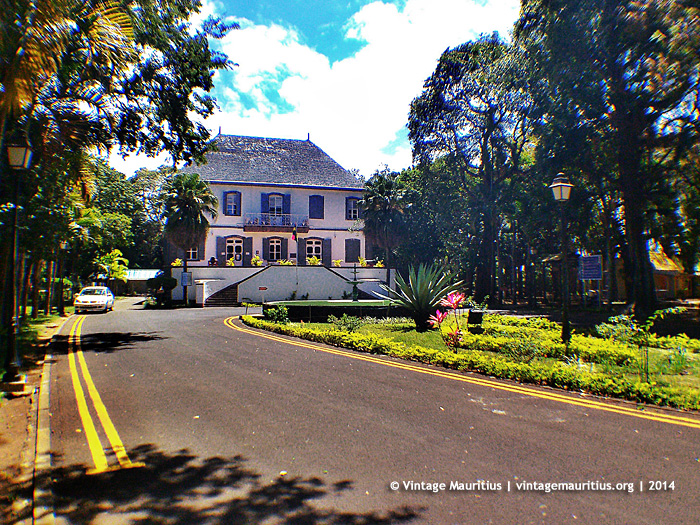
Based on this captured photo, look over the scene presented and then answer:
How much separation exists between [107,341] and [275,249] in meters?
29.0

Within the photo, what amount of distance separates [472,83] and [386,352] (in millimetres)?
29459

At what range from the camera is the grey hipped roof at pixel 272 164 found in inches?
1710

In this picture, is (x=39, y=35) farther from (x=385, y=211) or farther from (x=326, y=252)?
(x=326, y=252)

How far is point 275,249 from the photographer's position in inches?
1710

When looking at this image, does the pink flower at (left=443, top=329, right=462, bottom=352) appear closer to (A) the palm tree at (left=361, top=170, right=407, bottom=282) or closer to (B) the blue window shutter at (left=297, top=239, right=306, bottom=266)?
(A) the palm tree at (left=361, top=170, right=407, bottom=282)

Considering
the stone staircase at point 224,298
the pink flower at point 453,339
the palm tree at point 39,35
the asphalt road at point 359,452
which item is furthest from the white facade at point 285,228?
the asphalt road at point 359,452

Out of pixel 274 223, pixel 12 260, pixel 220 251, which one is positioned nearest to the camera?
pixel 12 260

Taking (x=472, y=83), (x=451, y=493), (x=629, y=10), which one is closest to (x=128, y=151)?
(x=451, y=493)

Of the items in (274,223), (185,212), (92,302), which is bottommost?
(92,302)

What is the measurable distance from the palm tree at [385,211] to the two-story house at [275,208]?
6360 mm

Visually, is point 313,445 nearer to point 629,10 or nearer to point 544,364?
point 544,364

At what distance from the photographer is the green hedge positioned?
23.3 ft

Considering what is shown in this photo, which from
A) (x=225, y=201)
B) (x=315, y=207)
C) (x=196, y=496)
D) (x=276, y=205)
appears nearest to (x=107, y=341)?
(x=196, y=496)

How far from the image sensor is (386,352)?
12008mm
